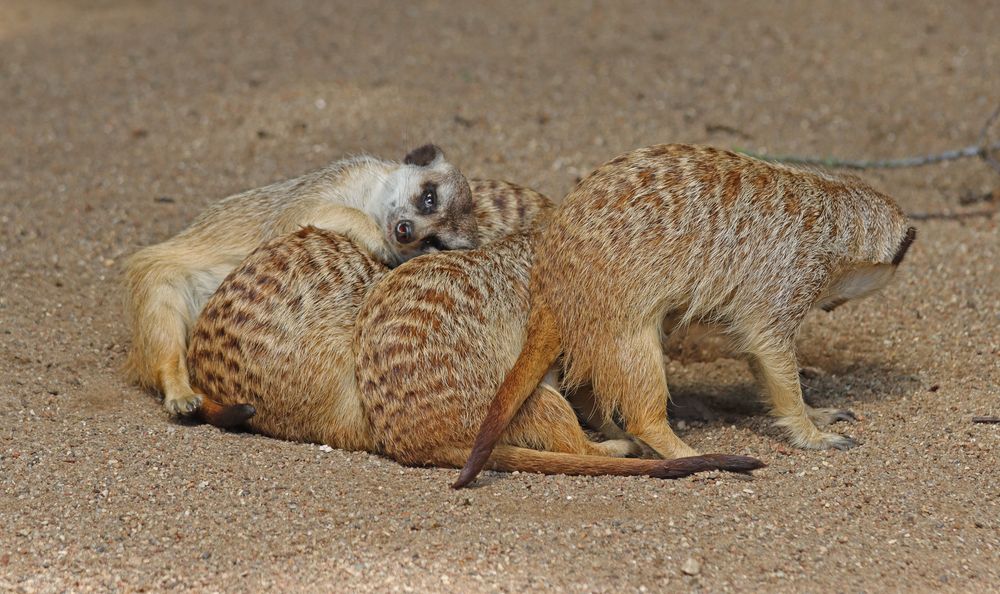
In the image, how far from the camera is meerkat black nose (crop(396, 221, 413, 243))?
3482 millimetres

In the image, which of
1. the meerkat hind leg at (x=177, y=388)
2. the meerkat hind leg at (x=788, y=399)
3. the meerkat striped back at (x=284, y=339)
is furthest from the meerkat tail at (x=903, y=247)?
the meerkat hind leg at (x=177, y=388)

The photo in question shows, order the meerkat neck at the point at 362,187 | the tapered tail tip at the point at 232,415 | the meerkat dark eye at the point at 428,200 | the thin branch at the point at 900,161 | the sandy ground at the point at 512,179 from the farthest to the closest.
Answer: the thin branch at the point at 900,161
the meerkat neck at the point at 362,187
the meerkat dark eye at the point at 428,200
the tapered tail tip at the point at 232,415
the sandy ground at the point at 512,179

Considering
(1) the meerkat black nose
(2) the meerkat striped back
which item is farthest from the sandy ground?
(1) the meerkat black nose

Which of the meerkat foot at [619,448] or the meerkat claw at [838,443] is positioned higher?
the meerkat claw at [838,443]

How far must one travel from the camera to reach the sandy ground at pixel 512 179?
234 cm

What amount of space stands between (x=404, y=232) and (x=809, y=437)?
57.5 inches

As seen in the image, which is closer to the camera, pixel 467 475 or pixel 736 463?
pixel 467 475

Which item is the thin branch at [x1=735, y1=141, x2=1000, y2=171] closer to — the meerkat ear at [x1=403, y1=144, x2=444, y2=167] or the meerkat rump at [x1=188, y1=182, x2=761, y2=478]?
the meerkat ear at [x1=403, y1=144, x2=444, y2=167]

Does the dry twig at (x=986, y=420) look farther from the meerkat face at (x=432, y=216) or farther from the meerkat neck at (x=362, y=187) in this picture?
the meerkat neck at (x=362, y=187)

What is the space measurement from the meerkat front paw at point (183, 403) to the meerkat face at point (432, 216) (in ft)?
2.79

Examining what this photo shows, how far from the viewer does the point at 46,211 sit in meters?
4.67

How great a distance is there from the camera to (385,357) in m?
2.90

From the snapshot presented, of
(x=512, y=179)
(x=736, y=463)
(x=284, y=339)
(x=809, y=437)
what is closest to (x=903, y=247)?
(x=809, y=437)

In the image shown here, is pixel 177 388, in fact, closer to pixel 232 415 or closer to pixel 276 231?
pixel 232 415
